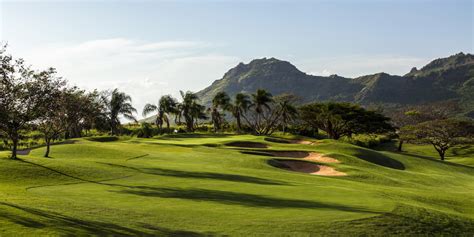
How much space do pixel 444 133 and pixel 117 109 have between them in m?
70.4

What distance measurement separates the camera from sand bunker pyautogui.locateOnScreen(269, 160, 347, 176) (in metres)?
41.8

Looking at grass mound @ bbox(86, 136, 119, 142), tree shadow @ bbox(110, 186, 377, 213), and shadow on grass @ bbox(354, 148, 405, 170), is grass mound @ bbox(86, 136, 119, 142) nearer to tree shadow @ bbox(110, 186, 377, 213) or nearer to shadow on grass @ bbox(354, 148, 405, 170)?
shadow on grass @ bbox(354, 148, 405, 170)

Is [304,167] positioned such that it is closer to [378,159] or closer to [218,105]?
[378,159]

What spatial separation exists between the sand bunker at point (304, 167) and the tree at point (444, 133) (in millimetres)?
54960

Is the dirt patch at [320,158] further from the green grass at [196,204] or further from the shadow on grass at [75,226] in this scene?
the shadow on grass at [75,226]

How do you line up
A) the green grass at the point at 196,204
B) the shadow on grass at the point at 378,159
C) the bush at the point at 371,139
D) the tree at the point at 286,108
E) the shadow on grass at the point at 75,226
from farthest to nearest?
the tree at the point at 286,108
the bush at the point at 371,139
the shadow on grass at the point at 378,159
the green grass at the point at 196,204
the shadow on grass at the point at 75,226

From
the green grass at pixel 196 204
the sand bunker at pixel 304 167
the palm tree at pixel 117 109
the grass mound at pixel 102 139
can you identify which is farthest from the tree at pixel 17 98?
the palm tree at pixel 117 109

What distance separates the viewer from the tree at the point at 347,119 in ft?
324

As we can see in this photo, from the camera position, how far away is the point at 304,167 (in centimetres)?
4453

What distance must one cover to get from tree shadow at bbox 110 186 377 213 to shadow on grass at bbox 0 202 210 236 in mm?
5688

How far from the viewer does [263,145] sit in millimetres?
65688

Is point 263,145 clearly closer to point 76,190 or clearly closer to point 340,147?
point 340,147

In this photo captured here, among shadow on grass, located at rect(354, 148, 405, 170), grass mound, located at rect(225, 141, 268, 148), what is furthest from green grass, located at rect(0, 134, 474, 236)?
grass mound, located at rect(225, 141, 268, 148)

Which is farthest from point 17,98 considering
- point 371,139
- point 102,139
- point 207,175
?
point 371,139
